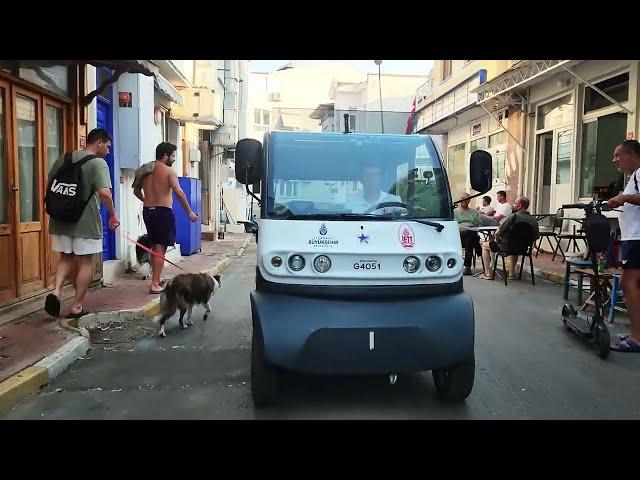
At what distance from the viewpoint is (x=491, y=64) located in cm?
1636

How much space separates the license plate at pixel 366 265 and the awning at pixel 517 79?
358 inches

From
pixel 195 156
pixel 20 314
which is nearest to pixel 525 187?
pixel 195 156

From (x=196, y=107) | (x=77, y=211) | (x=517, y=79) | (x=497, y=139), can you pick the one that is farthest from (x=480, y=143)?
(x=77, y=211)

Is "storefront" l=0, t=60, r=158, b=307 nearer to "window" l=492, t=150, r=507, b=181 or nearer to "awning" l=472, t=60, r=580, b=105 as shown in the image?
"awning" l=472, t=60, r=580, b=105

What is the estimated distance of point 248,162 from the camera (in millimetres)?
4246

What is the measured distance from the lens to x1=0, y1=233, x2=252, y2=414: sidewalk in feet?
13.4

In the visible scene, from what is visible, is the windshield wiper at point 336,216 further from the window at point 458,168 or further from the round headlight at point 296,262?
the window at point 458,168

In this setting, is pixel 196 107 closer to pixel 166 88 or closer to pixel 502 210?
pixel 166 88

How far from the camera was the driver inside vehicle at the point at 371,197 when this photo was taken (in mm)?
4016

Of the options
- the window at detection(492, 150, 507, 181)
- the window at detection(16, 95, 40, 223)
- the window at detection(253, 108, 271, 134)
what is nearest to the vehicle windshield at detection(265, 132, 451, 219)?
the window at detection(16, 95, 40, 223)

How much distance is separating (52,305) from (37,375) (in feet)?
5.01

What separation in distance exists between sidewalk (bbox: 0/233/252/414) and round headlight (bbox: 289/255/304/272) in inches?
86.3

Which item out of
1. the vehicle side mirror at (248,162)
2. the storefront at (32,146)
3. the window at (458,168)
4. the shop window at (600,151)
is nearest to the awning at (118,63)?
the storefront at (32,146)
